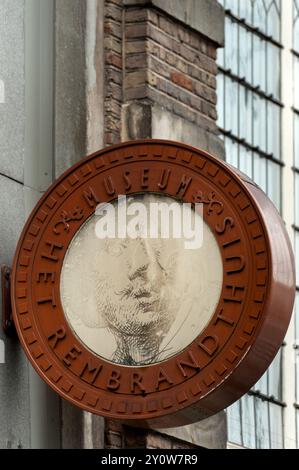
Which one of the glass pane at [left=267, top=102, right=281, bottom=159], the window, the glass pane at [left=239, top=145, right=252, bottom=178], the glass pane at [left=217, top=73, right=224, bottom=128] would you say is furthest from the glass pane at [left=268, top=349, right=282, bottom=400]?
the glass pane at [left=217, top=73, right=224, bottom=128]

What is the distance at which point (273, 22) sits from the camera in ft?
51.2

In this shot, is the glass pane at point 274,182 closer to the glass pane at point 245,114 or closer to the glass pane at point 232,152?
the glass pane at point 245,114

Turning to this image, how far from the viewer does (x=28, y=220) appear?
1120 centimetres

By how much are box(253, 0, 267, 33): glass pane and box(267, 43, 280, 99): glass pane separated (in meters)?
0.17

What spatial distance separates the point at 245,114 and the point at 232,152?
0.40 meters

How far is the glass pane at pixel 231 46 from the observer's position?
48.5 ft

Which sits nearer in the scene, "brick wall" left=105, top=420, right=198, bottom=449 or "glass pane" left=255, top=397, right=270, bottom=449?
"brick wall" left=105, top=420, right=198, bottom=449

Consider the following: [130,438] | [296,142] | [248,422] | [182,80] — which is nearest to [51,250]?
[130,438]

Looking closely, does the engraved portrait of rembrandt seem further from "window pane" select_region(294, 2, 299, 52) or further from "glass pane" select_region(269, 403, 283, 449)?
"window pane" select_region(294, 2, 299, 52)

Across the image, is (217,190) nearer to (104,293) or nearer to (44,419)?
(104,293)

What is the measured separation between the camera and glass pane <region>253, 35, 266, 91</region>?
1519 cm

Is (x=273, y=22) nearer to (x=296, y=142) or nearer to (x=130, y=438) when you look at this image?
(x=296, y=142)

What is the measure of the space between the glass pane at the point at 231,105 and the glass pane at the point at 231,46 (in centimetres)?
12
